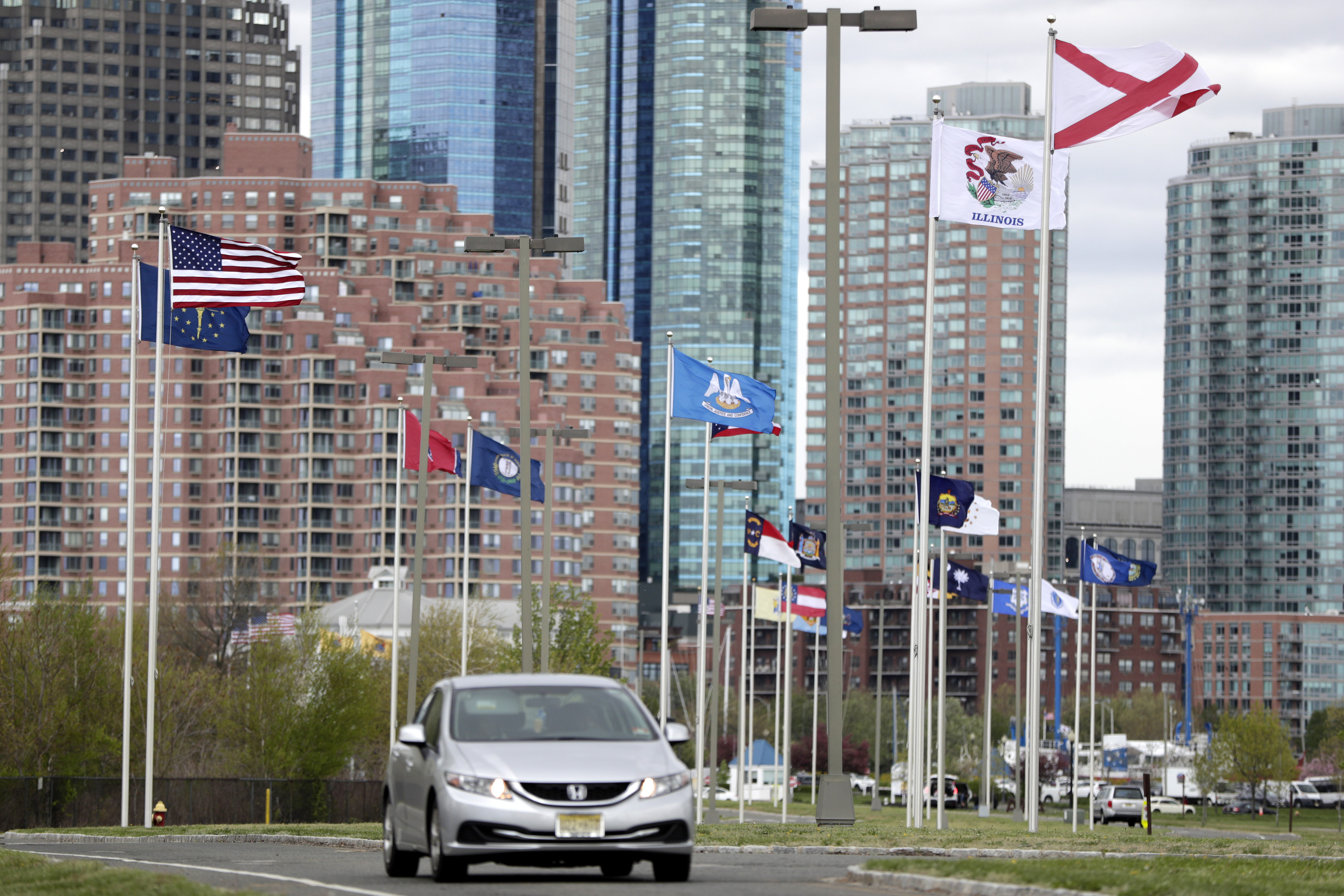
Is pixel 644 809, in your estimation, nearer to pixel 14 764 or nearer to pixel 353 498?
pixel 14 764

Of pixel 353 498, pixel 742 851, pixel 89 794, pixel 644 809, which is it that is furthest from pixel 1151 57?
pixel 353 498

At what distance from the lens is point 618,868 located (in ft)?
56.4

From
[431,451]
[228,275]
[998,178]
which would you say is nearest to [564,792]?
[998,178]

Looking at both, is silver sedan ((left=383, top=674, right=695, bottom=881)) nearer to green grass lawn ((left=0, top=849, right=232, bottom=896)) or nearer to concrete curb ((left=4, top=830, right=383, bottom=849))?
green grass lawn ((left=0, top=849, right=232, bottom=896))

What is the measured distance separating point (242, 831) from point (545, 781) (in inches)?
825

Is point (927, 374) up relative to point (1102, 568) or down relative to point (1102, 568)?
up

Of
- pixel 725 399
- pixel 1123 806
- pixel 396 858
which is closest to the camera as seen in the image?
pixel 396 858

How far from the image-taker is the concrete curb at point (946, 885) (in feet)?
50.0

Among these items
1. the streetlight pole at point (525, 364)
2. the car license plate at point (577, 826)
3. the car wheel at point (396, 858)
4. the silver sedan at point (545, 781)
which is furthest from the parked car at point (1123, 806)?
the car license plate at point (577, 826)

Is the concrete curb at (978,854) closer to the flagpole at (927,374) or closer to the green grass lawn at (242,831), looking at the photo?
the green grass lawn at (242,831)

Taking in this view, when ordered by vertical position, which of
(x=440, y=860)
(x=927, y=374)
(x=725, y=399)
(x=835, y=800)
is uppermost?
(x=927, y=374)

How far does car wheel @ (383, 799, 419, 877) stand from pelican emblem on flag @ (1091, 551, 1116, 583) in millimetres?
40132

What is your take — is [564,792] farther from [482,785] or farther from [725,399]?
[725,399]

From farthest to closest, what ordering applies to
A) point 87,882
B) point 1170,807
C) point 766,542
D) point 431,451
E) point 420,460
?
point 1170,807, point 766,542, point 431,451, point 420,460, point 87,882
